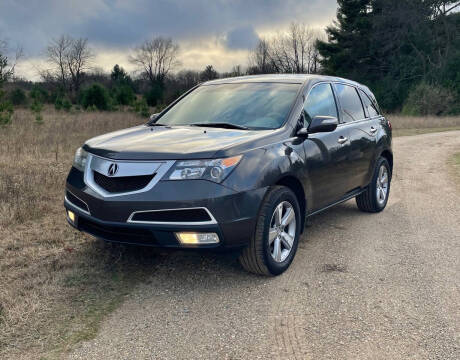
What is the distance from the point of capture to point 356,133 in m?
5.63

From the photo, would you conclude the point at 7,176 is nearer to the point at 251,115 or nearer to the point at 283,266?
the point at 251,115

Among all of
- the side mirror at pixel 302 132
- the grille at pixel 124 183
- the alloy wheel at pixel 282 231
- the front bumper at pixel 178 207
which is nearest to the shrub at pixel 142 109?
the side mirror at pixel 302 132

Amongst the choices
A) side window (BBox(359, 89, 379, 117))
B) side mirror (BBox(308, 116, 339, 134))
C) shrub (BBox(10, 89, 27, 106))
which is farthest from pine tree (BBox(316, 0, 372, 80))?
side mirror (BBox(308, 116, 339, 134))

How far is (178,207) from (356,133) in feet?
10.1

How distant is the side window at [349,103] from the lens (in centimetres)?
565

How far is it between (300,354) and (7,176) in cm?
632

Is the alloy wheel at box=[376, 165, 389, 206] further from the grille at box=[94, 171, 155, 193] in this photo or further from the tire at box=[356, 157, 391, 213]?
the grille at box=[94, 171, 155, 193]

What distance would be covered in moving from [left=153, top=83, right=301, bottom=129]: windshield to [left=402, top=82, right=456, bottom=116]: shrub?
37.5 meters

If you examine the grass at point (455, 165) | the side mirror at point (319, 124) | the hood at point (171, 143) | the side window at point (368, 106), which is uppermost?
the side window at point (368, 106)

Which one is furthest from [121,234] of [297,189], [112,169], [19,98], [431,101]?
[431,101]

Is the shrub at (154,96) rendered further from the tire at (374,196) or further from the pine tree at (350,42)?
the tire at (374,196)

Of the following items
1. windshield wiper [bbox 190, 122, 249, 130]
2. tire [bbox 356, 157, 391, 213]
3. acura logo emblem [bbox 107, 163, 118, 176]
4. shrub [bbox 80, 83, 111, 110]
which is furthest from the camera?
shrub [bbox 80, 83, 111, 110]

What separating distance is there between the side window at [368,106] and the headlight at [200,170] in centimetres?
355

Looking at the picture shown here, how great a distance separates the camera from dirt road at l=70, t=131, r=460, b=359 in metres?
2.92
